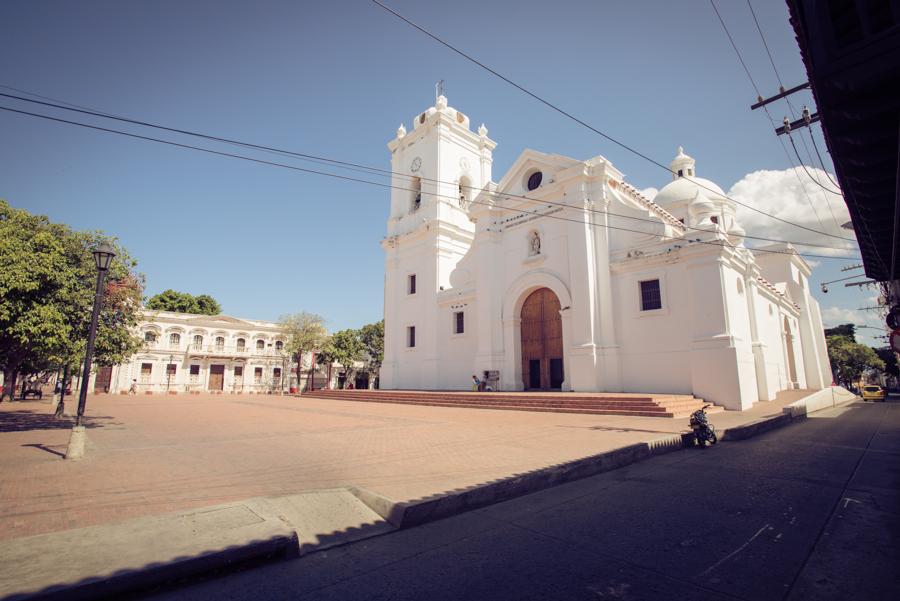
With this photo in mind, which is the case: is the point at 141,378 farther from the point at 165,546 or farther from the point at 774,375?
the point at 774,375

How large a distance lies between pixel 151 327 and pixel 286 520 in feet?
152

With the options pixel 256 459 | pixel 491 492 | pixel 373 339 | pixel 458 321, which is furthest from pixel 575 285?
pixel 373 339

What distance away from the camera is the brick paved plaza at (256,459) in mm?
5312

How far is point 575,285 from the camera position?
20.4 meters

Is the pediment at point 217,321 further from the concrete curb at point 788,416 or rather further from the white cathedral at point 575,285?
the concrete curb at point 788,416

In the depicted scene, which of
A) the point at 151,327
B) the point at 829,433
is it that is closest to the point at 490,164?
the point at 829,433

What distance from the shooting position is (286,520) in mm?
4449

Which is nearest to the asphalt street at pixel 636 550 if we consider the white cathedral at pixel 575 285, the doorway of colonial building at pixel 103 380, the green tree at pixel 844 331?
the white cathedral at pixel 575 285

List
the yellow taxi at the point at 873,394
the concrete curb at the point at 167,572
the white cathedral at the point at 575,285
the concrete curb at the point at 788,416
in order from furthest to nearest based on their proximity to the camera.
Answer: the yellow taxi at the point at 873,394 → the white cathedral at the point at 575,285 → the concrete curb at the point at 788,416 → the concrete curb at the point at 167,572

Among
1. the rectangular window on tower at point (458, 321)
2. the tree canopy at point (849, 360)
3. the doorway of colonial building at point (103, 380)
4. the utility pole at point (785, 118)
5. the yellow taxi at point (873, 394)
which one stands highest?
the utility pole at point (785, 118)

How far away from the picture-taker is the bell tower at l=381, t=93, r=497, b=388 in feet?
93.6

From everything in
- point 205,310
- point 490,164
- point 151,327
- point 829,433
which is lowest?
point 829,433

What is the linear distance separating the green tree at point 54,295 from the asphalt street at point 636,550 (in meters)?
9.10

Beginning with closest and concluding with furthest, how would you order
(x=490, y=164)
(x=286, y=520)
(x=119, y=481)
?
(x=286, y=520)
(x=119, y=481)
(x=490, y=164)
